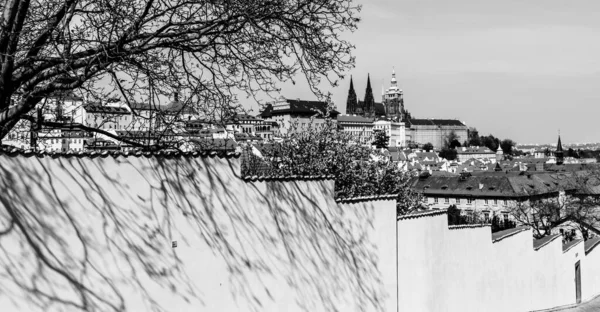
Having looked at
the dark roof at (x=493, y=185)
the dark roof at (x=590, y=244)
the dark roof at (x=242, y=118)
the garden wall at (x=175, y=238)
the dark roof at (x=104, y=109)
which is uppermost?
the dark roof at (x=104, y=109)

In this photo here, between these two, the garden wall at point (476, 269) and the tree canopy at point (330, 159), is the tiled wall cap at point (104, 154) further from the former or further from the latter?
the tree canopy at point (330, 159)

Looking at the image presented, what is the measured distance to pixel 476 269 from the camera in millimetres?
14578

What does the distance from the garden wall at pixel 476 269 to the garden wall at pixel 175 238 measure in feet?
4.01

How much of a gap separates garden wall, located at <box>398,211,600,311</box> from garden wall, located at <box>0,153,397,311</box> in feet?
4.01

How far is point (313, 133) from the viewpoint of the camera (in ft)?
80.9

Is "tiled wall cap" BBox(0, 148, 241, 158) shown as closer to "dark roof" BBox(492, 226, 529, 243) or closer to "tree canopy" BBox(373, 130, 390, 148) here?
"dark roof" BBox(492, 226, 529, 243)

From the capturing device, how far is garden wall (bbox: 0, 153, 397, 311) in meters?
6.45

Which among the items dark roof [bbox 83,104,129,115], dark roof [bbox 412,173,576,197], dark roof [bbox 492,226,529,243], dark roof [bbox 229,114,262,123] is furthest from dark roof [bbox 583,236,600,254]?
dark roof [bbox 412,173,576,197]

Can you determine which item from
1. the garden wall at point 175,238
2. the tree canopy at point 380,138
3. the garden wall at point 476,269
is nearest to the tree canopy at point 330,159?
the garden wall at point 476,269

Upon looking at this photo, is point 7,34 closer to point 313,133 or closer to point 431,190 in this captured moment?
point 313,133

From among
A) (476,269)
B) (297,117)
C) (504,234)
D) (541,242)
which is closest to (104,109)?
(476,269)

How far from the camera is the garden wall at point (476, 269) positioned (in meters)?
11.9

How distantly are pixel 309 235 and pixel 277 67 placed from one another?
2.70 meters

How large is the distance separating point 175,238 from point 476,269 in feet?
29.6
